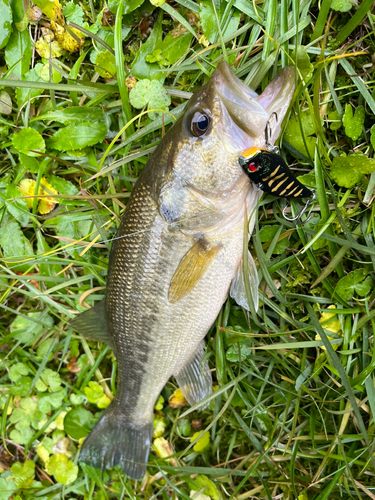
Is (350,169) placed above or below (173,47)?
below

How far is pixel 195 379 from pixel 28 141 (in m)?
1.84

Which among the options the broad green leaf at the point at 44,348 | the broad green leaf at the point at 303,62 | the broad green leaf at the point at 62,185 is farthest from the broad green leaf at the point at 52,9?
the broad green leaf at the point at 44,348

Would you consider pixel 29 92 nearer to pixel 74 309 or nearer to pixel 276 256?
pixel 74 309

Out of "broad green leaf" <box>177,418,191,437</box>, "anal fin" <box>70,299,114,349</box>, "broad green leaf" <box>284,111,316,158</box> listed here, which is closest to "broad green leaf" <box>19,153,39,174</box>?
"anal fin" <box>70,299,114,349</box>

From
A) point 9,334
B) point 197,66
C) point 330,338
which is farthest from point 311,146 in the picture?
point 9,334

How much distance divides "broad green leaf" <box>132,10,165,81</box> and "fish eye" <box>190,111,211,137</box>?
66 centimetres

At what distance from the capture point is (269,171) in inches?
50.9

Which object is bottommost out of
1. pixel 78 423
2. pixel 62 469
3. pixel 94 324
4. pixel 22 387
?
pixel 62 469

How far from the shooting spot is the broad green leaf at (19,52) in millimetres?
1970

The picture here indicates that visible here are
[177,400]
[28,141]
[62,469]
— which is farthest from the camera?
[62,469]

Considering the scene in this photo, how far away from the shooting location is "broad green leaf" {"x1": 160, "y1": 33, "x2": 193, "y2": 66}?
1732mm

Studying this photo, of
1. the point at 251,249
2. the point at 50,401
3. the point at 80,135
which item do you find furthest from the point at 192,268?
the point at 50,401

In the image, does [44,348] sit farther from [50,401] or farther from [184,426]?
[184,426]

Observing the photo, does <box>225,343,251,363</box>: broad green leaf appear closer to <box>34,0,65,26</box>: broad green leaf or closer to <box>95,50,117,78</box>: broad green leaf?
<box>95,50,117,78</box>: broad green leaf
